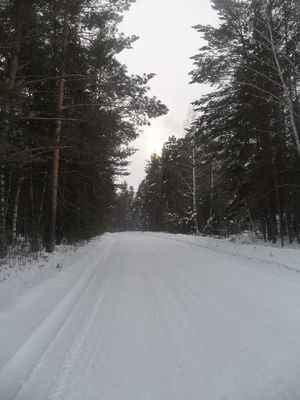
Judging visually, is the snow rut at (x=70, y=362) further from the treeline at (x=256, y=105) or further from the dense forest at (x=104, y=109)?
the treeline at (x=256, y=105)

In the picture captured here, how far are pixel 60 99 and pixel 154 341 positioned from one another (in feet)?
37.3

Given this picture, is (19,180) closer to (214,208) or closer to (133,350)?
(133,350)

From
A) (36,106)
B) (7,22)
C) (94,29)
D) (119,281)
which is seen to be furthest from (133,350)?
(94,29)

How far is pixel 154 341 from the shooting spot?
4.71 m

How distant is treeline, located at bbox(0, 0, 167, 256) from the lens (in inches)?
425

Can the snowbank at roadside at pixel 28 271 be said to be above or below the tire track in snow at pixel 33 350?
above

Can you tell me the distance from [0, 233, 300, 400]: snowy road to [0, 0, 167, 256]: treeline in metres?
5.16

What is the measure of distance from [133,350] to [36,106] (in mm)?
11980

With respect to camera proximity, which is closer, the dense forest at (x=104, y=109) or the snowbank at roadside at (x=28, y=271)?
the snowbank at roadside at (x=28, y=271)

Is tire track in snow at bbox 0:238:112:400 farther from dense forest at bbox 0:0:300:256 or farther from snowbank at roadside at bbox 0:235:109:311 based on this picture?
dense forest at bbox 0:0:300:256

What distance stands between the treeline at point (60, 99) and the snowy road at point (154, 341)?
5156mm

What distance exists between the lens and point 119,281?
871cm

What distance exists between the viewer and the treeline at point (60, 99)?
10.8 metres

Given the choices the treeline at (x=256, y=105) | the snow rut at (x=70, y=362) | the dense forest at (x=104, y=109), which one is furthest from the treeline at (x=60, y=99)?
the snow rut at (x=70, y=362)
